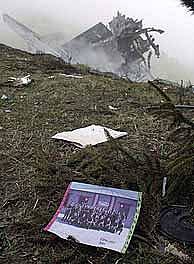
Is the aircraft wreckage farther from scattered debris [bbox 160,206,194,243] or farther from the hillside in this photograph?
scattered debris [bbox 160,206,194,243]

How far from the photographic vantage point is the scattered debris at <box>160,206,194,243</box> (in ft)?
6.32

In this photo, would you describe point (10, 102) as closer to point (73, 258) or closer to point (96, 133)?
point (96, 133)

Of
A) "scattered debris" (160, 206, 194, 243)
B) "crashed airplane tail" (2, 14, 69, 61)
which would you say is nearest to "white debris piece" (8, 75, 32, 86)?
"scattered debris" (160, 206, 194, 243)

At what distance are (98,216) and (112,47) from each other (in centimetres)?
616

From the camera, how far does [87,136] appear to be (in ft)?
10.00

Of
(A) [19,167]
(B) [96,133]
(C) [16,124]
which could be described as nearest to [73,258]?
(A) [19,167]

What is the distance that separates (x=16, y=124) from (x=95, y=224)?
62.0 inches

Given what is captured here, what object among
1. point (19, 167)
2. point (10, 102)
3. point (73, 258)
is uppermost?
point (10, 102)

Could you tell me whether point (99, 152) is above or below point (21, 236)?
above

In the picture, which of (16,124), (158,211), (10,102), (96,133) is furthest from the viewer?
(10,102)

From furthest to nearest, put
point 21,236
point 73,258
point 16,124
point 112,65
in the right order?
point 112,65 → point 16,124 → point 21,236 → point 73,258

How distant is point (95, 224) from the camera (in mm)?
1971

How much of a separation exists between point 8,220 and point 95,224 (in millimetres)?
414

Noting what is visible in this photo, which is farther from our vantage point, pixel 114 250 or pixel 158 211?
pixel 158 211
